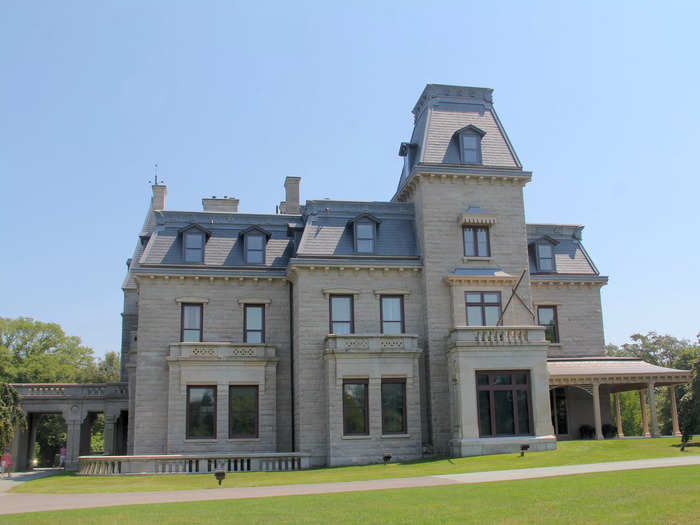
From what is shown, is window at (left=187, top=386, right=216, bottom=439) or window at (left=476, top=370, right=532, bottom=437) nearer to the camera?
window at (left=476, top=370, right=532, bottom=437)

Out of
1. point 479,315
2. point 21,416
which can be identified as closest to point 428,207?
point 479,315

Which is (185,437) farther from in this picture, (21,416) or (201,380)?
(21,416)

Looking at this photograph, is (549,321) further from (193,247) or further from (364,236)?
(193,247)

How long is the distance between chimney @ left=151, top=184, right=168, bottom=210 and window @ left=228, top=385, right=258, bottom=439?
508 inches

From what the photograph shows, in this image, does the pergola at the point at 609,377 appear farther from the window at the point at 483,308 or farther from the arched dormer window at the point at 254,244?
the arched dormer window at the point at 254,244

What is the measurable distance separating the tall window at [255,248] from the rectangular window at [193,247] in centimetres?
227

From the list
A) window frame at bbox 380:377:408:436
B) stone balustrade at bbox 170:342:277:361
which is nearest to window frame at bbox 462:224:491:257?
window frame at bbox 380:377:408:436

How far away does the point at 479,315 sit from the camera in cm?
3359

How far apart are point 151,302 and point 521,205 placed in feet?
61.1

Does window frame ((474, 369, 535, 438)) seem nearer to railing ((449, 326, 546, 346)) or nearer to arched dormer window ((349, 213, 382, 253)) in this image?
railing ((449, 326, 546, 346))

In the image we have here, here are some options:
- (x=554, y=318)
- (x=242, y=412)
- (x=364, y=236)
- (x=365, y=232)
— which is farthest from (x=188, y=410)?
(x=554, y=318)

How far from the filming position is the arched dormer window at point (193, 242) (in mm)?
34906

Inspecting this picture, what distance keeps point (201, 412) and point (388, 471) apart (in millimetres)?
10747

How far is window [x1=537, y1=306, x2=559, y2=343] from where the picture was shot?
3784 cm
